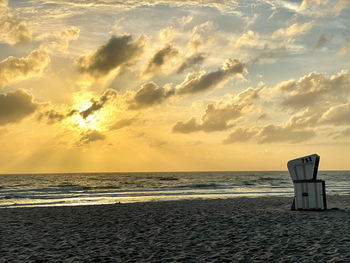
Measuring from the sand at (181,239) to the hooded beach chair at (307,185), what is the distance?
1.29 metres

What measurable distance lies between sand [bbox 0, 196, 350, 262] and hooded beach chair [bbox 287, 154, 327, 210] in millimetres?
1294

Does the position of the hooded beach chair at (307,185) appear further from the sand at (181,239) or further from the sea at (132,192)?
the sea at (132,192)

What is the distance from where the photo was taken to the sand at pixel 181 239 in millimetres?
8938

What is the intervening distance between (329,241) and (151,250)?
5.29m

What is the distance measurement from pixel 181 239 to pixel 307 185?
32.4 ft

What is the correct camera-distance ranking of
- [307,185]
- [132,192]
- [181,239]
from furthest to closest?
[132,192]
[307,185]
[181,239]

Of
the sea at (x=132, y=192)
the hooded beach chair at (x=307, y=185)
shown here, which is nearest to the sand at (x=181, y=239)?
the hooded beach chair at (x=307, y=185)

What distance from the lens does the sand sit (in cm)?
894

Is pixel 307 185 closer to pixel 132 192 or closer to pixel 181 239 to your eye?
pixel 181 239

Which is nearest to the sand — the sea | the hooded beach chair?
the hooded beach chair

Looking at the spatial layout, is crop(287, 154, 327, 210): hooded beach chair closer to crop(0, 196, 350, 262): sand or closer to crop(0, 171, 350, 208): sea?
crop(0, 196, 350, 262): sand

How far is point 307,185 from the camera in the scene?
1823cm

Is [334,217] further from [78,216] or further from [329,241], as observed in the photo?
[78,216]

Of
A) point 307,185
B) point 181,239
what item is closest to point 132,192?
point 307,185
